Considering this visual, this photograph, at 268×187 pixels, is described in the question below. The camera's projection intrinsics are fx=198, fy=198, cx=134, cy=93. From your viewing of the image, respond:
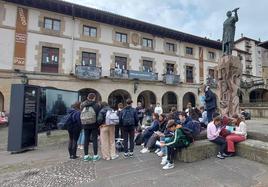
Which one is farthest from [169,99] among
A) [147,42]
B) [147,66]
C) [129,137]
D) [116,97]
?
[129,137]

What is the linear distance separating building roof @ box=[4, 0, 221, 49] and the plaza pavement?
46.3 feet

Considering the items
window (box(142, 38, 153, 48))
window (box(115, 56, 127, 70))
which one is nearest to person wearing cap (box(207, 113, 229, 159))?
window (box(115, 56, 127, 70))

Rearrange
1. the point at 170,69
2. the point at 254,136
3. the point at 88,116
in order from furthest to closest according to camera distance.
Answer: the point at 170,69 < the point at 254,136 < the point at 88,116

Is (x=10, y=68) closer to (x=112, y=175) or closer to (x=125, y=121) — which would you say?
(x=125, y=121)

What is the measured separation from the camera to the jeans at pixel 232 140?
196 inches

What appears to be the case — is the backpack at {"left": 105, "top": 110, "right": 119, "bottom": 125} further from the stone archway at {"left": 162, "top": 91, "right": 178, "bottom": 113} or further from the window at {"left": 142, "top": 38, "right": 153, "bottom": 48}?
the stone archway at {"left": 162, "top": 91, "right": 178, "bottom": 113}

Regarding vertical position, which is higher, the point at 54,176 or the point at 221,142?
the point at 221,142

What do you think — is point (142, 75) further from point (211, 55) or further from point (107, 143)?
point (107, 143)

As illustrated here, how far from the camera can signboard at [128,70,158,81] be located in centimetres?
1869

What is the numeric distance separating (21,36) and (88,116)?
526 inches

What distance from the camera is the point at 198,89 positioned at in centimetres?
2302

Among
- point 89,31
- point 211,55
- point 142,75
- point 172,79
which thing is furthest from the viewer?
point 211,55

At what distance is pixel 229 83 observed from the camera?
870 cm

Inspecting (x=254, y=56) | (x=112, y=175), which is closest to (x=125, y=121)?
(x=112, y=175)
